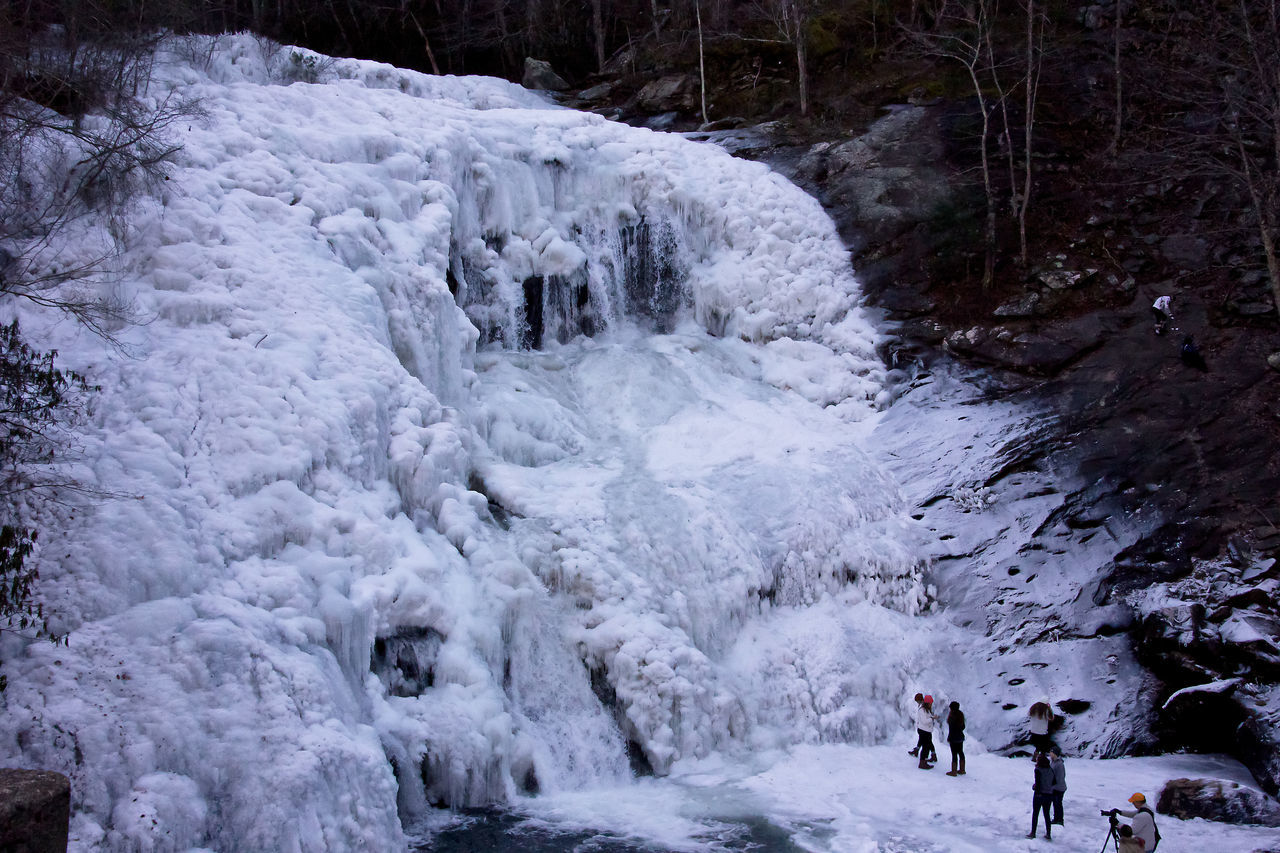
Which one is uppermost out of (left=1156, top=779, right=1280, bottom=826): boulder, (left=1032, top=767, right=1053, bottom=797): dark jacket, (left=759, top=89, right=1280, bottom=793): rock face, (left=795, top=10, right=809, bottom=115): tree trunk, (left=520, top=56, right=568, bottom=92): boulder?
(left=520, top=56, right=568, bottom=92): boulder

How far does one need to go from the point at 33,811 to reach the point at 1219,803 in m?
10.1

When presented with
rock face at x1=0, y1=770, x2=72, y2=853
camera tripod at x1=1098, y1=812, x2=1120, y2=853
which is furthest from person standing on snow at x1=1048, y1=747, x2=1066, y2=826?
rock face at x1=0, y1=770, x2=72, y2=853

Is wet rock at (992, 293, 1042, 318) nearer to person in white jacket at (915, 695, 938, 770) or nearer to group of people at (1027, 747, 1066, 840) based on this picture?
person in white jacket at (915, 695, 938, 770)

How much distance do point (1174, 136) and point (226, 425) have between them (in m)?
19.3

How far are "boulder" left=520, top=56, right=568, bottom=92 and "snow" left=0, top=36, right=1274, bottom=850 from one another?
9785 millimetres

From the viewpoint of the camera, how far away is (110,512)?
7.39 meters

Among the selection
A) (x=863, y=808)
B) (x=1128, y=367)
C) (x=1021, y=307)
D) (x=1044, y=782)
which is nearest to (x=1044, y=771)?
(x=1044, y=782)

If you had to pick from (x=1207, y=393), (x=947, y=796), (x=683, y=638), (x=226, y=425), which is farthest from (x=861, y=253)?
(x=226, y=425)

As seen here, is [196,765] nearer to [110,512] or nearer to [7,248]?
[110,512]

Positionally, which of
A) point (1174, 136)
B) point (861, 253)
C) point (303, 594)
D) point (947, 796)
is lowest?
point (947, 796)

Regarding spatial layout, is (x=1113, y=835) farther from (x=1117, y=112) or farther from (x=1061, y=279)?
(x=1117, y=112)

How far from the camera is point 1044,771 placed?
859 cm

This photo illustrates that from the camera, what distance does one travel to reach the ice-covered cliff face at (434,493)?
6.90 metres

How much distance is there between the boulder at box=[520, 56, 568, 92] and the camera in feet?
87.2
